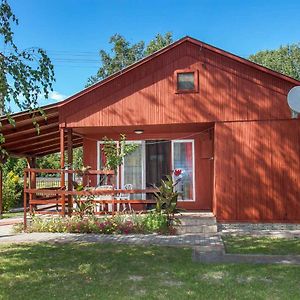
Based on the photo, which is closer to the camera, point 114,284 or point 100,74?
point 114,284

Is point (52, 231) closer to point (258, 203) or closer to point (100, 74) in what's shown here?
point (258, 203)

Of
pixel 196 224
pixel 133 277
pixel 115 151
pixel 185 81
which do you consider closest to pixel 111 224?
pixel 196 224

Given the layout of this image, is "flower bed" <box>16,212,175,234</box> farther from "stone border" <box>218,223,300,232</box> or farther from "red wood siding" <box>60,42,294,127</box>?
"red wood siding" <box>60,42,294,127</box>

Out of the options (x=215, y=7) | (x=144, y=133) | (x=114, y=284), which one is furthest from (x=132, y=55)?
(x=114, y=284)

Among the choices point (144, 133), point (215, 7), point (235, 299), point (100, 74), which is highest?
point (100, 74)

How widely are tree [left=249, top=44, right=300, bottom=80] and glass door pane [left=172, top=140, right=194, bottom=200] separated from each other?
2979cm

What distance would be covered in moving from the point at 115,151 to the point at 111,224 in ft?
8.32

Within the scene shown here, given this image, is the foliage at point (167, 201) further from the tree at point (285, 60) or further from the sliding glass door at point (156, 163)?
the tree at point (285, 60)

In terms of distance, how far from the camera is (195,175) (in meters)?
12.7

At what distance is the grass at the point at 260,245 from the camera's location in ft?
24.5

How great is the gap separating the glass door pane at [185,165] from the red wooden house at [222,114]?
1166 mm

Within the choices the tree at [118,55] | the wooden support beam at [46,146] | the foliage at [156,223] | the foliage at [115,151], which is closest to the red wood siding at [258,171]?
the foliage at [156,223]

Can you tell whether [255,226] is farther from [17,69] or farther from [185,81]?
[17,69]

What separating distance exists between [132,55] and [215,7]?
2043 centimetres
